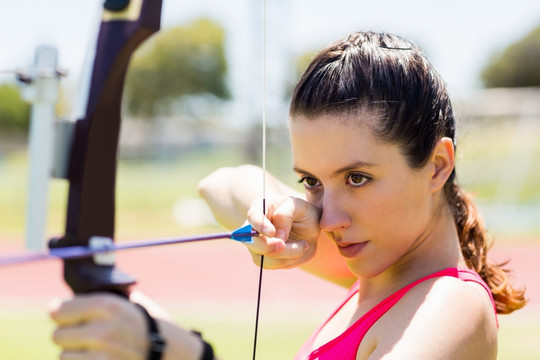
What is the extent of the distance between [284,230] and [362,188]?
188mm

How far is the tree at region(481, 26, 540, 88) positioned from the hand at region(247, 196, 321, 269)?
46735 mm

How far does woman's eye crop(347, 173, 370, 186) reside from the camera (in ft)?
4.87

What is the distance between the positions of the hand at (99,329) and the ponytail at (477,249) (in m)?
0.99

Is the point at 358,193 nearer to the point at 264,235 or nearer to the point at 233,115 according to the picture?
the point at 264,235

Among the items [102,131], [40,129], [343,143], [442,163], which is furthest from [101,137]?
[442,163]

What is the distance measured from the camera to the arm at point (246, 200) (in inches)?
77.4

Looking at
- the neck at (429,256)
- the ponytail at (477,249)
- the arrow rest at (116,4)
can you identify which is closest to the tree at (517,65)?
the ponytail at (477,249)

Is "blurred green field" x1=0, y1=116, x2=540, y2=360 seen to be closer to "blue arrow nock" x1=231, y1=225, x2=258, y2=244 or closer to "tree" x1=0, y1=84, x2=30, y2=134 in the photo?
"blue arrow nock" x1=231, y1=225, x2=258, y2=244

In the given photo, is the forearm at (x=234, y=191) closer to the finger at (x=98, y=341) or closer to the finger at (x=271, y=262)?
the finger at (x=271, y=262)

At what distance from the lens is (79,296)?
1.00 m

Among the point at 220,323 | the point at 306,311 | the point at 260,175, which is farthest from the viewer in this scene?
the point at 306,311

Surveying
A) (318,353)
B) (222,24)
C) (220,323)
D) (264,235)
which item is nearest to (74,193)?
(264,235)

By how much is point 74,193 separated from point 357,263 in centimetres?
70

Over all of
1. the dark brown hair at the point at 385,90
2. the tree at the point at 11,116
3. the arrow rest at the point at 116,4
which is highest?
the arrow rest at the point at 116,4
